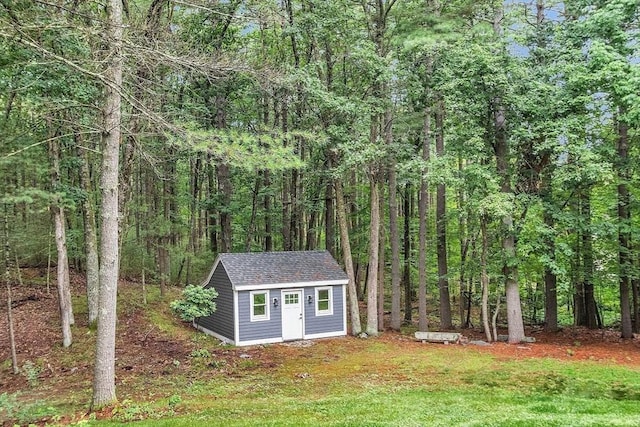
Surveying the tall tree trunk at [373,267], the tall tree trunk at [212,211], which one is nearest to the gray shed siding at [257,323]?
the tall tree trunk at [373,267]

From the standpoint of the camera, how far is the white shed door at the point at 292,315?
14.2m

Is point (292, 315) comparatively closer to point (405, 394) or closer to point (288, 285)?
point (288, 285)

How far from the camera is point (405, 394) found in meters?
8.38

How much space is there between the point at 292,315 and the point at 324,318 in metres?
1.17

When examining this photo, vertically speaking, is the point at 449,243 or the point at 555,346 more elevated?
the point at 449,243

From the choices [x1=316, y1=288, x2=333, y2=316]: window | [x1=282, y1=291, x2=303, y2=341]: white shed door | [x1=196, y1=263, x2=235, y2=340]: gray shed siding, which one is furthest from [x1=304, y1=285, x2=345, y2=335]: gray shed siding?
[x1=196, y1=263, x2=235, y2=340]: gray shed siding

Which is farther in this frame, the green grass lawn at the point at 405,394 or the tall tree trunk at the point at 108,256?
the tall tree trunk at the point at 108,256

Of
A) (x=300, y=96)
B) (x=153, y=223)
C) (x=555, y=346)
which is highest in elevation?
(x=300, y=96)

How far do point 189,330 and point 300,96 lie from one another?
8698 millimetres

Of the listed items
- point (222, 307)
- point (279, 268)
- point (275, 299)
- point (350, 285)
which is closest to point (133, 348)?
point (222, 307)

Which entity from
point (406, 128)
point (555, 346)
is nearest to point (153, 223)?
point (406, 128)

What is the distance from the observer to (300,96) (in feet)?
51.1

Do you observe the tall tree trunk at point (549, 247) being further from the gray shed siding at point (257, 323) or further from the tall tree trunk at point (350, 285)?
Result: the gray shed siding at point (257, 323)

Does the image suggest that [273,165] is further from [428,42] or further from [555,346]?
[555,346]
